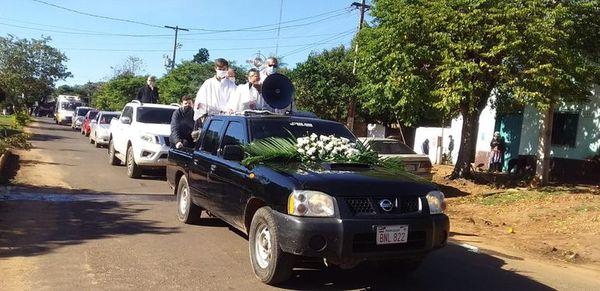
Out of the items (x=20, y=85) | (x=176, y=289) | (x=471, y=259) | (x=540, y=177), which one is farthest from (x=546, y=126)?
(x=20, y=85)

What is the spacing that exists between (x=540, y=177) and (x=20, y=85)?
150 feet

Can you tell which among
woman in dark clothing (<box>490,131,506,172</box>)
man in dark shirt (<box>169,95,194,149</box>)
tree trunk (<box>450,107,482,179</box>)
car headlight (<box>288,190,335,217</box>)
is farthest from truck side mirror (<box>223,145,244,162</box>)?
woman in dark clothing (<box>490,131,506,172</box>)

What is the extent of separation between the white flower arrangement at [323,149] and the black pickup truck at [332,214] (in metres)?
0.23

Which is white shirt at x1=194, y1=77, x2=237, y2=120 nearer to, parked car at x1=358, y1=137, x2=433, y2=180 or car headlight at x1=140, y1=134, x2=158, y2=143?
car headlight at x1=140, y1=134, x2=158, y2=143

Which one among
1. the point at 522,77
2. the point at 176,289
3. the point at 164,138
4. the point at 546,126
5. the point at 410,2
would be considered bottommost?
the point at 176,289

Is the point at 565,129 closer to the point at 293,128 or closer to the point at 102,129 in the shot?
the point at 293,128

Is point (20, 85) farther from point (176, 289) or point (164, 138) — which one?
point (176, 289)

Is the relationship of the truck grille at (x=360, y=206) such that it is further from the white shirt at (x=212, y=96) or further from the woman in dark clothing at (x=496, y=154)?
the woman in dark clothing at (x=496, y=154)

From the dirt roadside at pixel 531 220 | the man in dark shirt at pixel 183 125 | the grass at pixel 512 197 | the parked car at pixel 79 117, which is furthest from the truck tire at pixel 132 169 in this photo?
the parked car at pixel 79 117

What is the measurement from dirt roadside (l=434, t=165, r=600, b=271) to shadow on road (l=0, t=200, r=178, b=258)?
16.2ft

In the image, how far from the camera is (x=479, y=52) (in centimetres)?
1420

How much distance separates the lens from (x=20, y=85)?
49.8m

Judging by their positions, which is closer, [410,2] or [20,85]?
[410,2]

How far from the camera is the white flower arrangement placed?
6102 millimetres
